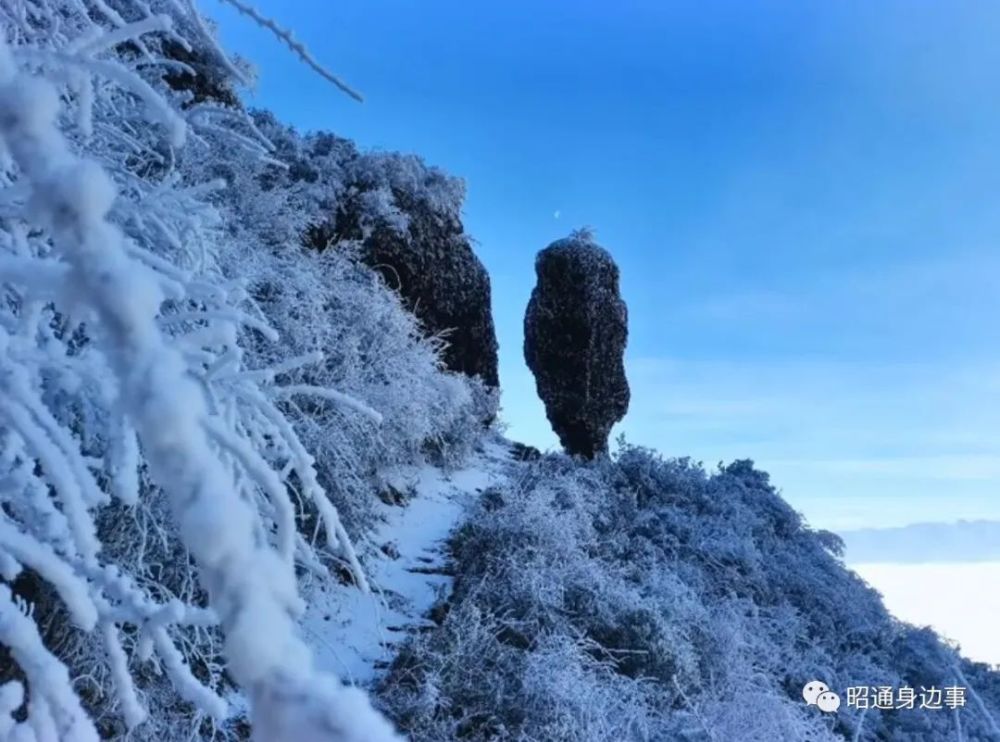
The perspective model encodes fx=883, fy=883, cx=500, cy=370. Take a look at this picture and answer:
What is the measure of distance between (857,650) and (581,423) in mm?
4905

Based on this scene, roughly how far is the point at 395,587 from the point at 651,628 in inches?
72.8

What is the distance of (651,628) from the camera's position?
6023mm

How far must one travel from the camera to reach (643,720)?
187 inches

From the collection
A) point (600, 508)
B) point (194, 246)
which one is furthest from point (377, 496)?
point (194, 246)

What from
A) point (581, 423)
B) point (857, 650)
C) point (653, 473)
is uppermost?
point (581, 423)

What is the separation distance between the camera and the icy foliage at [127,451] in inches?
23.2

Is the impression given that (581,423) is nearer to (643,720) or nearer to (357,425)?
(357,425)

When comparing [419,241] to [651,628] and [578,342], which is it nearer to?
[578,342]

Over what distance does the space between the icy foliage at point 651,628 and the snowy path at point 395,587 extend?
0.27 metres

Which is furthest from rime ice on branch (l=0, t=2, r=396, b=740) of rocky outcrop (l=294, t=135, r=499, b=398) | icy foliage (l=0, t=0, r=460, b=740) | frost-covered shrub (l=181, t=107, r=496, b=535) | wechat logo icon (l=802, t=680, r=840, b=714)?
rocky outcrop (l=294, t=135, r=499, b=398)

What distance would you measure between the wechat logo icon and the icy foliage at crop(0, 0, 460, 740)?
13.2ft

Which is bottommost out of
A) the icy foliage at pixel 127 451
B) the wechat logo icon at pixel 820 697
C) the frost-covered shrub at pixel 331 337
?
the icy foliage at pixel 127 451

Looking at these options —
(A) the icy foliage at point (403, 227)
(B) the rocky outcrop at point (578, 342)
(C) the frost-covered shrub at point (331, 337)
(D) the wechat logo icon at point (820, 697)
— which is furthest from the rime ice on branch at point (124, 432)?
(B) the rocky outcrop at point (578, 342)

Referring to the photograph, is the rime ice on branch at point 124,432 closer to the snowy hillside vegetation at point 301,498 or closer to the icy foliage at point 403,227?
the snowy hillside vegetation at point 301,498
